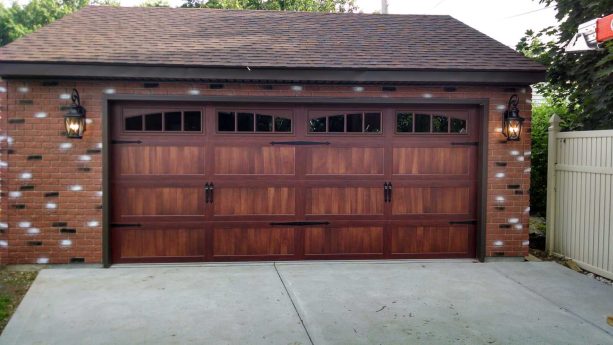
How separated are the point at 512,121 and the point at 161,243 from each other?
502cm

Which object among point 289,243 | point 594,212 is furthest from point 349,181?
point 594,212

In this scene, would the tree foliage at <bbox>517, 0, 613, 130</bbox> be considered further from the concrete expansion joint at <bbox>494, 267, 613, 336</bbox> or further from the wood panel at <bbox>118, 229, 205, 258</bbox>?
the wood panel at <bbox>118, 229, 205, 258</bbox>

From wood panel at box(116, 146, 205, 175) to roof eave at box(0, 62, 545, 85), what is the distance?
956 millimetres

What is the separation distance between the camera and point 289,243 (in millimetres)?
7578

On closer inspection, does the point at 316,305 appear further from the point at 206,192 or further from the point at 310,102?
the point at 310,102

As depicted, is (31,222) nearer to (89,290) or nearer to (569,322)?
(89,290)

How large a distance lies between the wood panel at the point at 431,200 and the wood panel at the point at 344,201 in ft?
0.89

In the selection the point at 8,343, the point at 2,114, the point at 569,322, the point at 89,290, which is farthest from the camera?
the point at 2,114

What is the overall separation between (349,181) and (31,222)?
13.7ft

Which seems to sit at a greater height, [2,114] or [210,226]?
[2,114]

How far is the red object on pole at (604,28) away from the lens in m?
4.10

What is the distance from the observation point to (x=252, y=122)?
747cm

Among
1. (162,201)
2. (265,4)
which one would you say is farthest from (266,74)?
(265,4)

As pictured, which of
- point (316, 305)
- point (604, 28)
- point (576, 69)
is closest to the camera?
point (604, 28)
